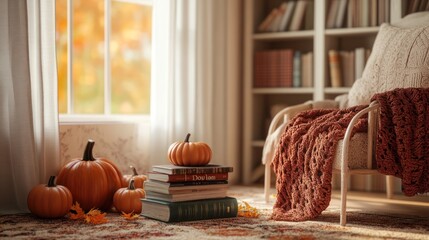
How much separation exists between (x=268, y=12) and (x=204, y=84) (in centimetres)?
98

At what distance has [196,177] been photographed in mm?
2795

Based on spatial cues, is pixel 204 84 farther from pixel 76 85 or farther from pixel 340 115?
pixel 76 85

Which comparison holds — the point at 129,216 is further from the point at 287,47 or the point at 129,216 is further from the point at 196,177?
the point at 287,47

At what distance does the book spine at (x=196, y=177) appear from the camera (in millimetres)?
2736

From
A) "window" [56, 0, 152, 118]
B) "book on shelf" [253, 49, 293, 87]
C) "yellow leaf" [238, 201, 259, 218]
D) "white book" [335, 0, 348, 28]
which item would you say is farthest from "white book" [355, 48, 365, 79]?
"window" [56, 0, 152, 118]

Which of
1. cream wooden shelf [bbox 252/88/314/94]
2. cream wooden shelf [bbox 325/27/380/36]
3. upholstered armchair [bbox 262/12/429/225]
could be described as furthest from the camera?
cream wooden shelf [bbox 252/88/314/94]

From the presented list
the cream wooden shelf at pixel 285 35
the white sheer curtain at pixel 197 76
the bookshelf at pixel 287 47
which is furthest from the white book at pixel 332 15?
the white sheer curtain at pixel 197 76

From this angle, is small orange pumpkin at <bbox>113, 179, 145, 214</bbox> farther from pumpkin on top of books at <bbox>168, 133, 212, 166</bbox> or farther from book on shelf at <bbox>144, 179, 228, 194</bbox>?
pumpkin on top of books at <bbox>168, 133, 212, 166</bbox>

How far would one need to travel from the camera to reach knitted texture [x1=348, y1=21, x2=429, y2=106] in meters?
3.20

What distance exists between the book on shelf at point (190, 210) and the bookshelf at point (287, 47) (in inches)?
64.1

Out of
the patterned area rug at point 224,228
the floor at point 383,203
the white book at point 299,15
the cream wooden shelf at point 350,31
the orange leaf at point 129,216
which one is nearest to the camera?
the patterned area rug at point 224,228

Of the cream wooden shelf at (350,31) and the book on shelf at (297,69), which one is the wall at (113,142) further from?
the cream wooden shelf at (350,31)

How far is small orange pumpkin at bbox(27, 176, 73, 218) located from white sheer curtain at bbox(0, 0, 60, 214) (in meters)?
0.19

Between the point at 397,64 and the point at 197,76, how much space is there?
1.35 m
